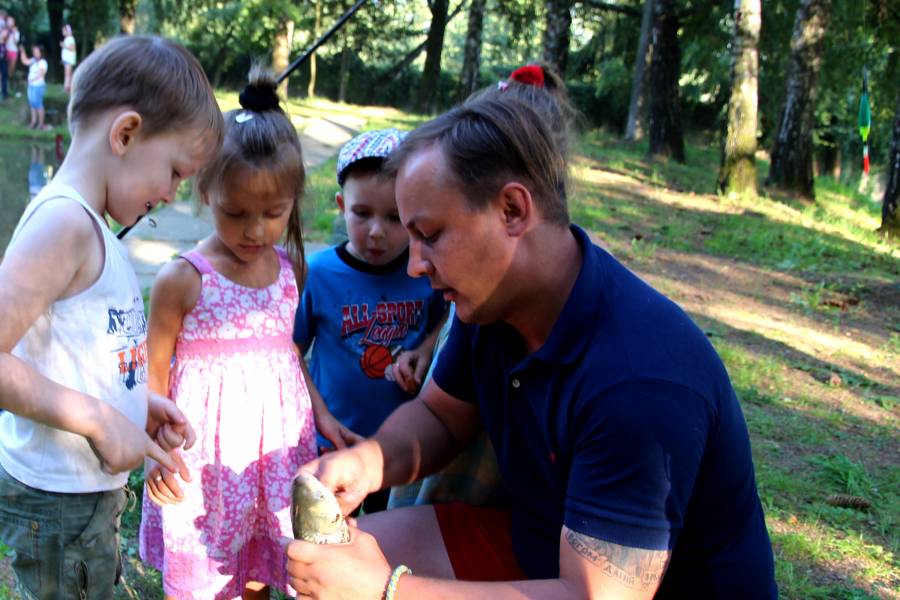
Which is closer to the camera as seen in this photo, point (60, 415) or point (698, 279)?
point (60, 415)

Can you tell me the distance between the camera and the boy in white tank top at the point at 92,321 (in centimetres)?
176

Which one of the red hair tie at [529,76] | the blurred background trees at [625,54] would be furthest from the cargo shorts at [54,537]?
the red hair tie at [529,76]

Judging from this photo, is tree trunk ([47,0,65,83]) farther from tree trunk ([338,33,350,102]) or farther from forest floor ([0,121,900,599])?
forest floor ([0,121,900,599])

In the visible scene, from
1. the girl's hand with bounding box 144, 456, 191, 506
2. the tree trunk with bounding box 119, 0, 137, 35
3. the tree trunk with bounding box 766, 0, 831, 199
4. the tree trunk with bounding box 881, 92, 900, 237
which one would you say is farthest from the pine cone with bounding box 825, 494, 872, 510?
the tree trunk with bounding box 119, 0, 137, 35

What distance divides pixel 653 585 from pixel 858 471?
2.43 metres

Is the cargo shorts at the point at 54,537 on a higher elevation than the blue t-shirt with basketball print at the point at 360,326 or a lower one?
lower

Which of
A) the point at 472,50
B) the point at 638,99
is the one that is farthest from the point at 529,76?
the point at 472,50

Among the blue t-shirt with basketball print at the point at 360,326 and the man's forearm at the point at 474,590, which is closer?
the man's forearm at the point at 474,590

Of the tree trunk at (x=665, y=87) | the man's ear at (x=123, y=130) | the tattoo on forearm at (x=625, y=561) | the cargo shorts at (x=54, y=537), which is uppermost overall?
the tree trunk at (x=665, y=87)

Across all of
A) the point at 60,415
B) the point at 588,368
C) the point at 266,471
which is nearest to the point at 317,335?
the point at 266,471

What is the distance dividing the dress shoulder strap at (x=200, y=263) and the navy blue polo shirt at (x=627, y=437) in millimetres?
780

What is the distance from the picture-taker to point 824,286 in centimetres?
706

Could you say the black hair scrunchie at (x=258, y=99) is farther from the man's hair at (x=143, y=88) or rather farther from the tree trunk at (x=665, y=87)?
the tree trunk at (x=665, y=87)

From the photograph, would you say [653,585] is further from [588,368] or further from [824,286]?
[824,286]
